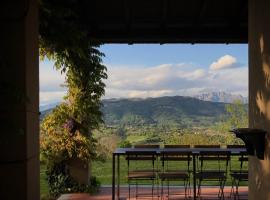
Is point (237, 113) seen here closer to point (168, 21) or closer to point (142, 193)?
point (168, 21)

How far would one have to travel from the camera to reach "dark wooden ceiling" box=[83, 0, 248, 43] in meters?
8.12

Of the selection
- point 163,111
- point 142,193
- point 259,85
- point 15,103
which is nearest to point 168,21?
point 142,193

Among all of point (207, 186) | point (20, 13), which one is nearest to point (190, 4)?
point (207, 186)

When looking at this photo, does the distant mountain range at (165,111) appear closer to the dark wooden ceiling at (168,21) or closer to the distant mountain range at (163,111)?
the distant mountain range at (163,111)

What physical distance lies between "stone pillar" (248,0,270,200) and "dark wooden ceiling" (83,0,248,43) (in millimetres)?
2773

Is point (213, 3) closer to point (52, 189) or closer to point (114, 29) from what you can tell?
point (114, 29)

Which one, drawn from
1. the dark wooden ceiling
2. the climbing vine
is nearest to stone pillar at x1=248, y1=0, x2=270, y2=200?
the dark wooden ceiling

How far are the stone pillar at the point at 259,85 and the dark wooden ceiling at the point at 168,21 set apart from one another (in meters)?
2.77

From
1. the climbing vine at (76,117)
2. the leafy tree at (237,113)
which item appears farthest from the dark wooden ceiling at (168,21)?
the leafy tree at (237,113)

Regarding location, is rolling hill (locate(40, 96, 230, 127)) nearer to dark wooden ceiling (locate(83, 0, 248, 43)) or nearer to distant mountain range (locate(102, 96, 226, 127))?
distant mountain range (locate(102, 96, 226, 127))

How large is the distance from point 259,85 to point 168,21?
12.8 ft

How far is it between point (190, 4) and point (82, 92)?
8.92 ft

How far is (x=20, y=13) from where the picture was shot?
14.1 feet

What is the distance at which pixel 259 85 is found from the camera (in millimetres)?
4941
